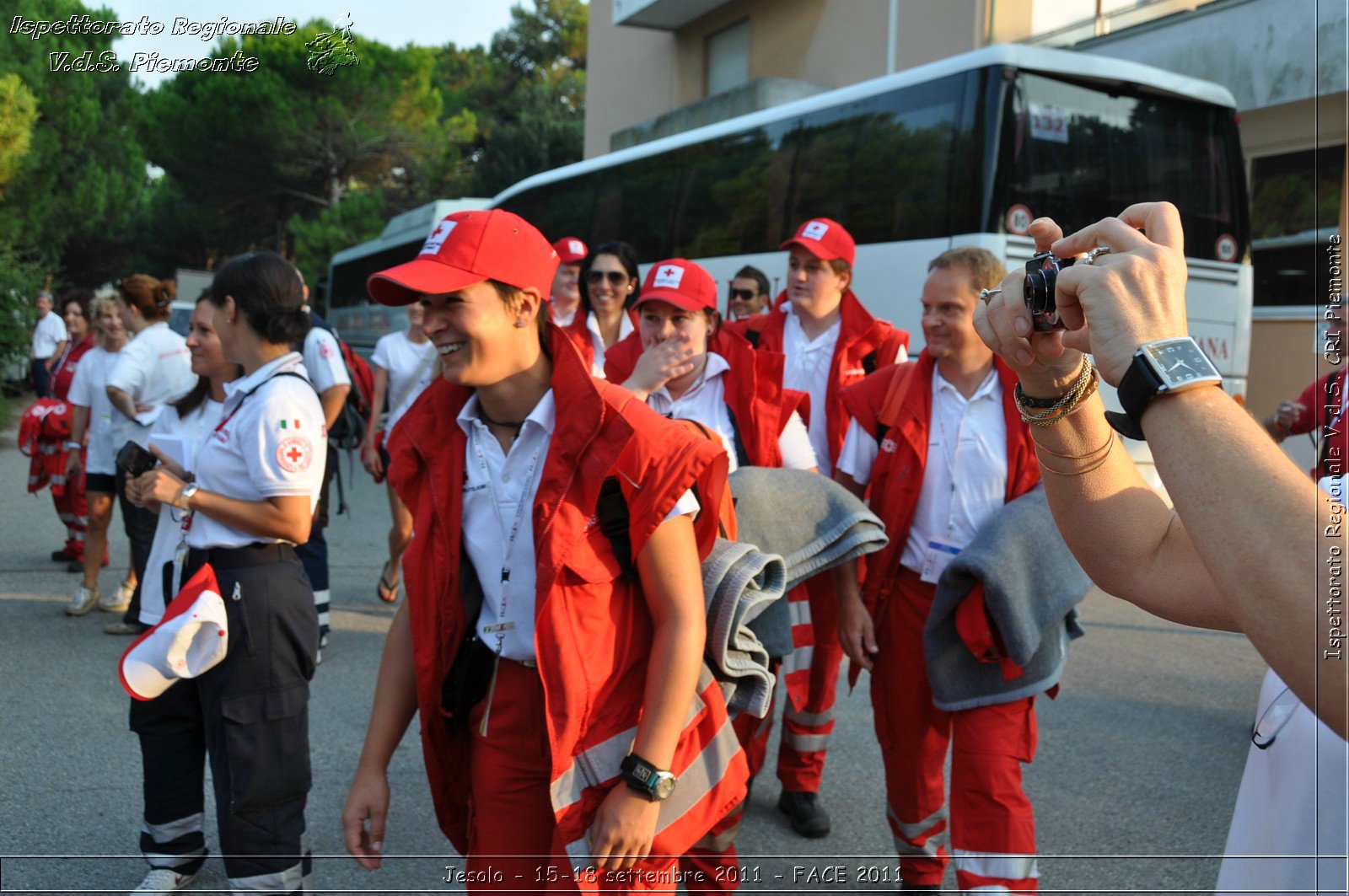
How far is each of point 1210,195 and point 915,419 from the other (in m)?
7.36

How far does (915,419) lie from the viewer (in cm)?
362

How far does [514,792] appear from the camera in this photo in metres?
2.35

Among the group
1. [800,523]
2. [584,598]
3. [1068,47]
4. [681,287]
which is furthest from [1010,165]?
[1068,47]

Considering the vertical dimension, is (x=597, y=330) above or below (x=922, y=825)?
above

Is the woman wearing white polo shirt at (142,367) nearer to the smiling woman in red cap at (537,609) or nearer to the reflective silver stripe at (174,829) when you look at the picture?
the reflective silver stripe at (174,829)

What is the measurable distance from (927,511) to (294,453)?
1945 mm

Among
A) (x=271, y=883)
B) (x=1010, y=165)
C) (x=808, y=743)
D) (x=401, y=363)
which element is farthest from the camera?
(x=1010, y=165)

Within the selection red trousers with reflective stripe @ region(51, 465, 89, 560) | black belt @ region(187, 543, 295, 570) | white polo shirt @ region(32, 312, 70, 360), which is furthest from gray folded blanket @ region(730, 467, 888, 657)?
white polo shirt @ region(32, 312, 70, 360)

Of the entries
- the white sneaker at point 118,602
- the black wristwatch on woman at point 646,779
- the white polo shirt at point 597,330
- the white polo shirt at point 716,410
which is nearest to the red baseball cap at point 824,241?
the white polo shirt at point 597,330

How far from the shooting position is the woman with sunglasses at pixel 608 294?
5969 millimetres

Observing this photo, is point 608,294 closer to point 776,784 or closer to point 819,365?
point 819,365

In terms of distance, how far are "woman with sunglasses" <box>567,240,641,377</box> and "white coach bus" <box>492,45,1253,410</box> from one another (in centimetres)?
328

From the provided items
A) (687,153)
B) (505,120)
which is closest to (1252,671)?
(687,153)

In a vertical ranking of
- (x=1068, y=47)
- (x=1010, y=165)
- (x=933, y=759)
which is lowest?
(x=933, y=759)
